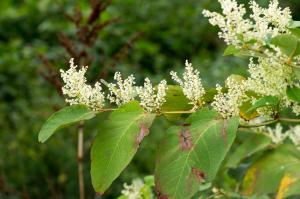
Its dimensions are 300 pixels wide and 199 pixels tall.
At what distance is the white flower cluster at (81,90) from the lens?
1.23 m

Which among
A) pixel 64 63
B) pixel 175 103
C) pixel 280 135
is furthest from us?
pixel 64 63

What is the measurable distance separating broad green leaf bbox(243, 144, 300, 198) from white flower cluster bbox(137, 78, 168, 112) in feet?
1.63

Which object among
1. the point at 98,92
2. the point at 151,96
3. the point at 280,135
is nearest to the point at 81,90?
the point at 98,92

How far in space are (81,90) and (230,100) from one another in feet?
0.98

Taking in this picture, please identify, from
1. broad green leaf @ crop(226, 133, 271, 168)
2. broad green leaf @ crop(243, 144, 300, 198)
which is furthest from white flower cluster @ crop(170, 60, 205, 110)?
broad green leaf @ crop(226, 133, 271, 168)

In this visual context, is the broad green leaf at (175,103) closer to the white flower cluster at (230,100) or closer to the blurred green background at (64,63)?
the white flower cluster at (230,100)

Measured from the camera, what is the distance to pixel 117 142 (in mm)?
1188

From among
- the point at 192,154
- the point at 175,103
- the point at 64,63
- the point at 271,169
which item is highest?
the point at 64,63

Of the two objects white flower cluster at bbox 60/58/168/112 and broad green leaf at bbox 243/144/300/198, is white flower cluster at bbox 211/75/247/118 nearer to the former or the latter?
white flower cluster at bbox 60/58/168/112

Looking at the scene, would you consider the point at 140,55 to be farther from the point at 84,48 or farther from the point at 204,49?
the point at 84,48

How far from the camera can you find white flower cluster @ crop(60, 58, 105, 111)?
4.03 ft

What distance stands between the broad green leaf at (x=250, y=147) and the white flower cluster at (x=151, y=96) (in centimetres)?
63

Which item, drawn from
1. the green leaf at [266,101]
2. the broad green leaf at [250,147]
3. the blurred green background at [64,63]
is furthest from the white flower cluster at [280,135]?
the blurred green background at [64,63]

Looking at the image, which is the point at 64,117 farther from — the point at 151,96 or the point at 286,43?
the point at 286,43
